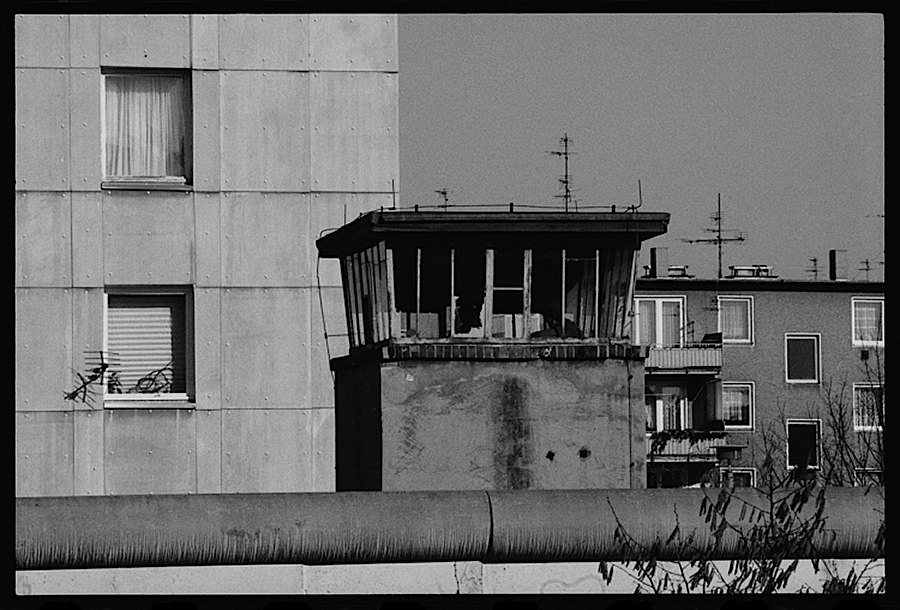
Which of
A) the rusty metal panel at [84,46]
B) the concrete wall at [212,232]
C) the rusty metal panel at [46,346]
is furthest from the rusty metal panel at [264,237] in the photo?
the rusty metal panel at [84,46]

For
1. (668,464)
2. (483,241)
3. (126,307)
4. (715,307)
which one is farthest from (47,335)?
(715,307)

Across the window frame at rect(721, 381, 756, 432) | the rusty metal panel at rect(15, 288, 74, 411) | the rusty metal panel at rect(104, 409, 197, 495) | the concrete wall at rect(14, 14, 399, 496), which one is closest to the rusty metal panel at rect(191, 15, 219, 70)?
the concrete wall at rect(14, 14, 399, 496)

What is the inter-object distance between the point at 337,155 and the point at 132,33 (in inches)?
123

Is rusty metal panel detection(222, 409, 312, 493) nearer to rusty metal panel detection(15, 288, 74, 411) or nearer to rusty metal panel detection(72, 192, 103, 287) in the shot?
rusty metal panel detection(15, 288, 74, 411)

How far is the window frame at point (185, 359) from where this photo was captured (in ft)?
72.4

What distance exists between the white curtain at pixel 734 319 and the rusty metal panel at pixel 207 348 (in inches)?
2018

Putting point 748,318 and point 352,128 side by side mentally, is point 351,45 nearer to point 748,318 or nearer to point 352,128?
point 352,128

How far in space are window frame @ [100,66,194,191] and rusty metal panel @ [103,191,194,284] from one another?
10 cm

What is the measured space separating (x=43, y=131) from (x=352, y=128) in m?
4.03

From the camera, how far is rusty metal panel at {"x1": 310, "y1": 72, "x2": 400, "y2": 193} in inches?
867

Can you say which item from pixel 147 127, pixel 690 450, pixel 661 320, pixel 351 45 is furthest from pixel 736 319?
pixel 147 127

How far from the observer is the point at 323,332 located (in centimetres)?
2206

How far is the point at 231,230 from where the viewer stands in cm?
2211
